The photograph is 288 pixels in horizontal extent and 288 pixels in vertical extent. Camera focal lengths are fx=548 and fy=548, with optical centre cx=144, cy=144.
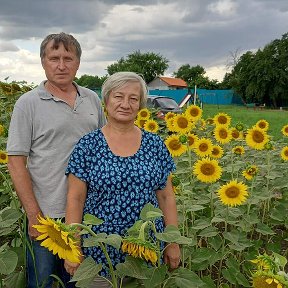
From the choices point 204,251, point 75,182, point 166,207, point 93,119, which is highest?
point 93,119

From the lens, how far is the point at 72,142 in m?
2.21

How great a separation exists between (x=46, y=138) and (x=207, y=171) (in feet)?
3.70

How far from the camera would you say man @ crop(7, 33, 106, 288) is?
2166mm

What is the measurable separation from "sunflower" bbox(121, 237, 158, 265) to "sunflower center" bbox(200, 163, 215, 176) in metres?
1.33

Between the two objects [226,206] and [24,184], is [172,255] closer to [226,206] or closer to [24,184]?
[24,184]

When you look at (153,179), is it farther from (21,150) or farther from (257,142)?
(257,142)

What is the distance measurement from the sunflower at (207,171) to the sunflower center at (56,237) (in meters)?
1.51

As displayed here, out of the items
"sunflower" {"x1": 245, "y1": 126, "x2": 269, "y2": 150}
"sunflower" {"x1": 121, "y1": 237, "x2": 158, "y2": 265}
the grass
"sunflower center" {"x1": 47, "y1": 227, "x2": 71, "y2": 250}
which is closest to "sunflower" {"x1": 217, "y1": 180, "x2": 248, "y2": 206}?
"sunflower" {"x1": 245, "y1": 126, "x2": 269, "y2": 150}

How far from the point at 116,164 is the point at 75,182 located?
0.17 metres

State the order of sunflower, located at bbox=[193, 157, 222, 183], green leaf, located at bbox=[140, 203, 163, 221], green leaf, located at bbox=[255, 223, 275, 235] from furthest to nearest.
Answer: green leaf, located at bbox=[255, 223, 275, 235], sunflower, located at bbox=[193, 157, 222, 183], green leaf, located at bbox=[140, 203, 163, 221]

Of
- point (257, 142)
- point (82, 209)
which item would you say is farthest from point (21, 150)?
point (257, 142)

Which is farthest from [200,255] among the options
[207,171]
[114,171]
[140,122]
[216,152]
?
[140,122]

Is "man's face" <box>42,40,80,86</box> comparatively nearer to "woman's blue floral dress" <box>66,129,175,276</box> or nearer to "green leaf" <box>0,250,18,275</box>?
"woman's blue floral dress" <box>66,129,175,276</box>

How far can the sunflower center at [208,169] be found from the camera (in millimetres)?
3018
